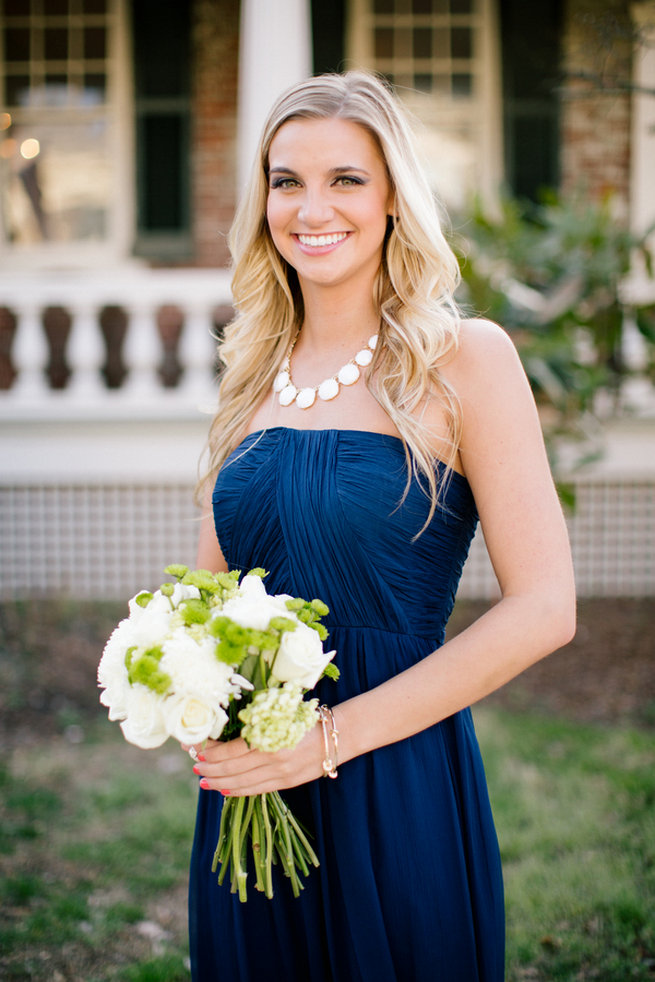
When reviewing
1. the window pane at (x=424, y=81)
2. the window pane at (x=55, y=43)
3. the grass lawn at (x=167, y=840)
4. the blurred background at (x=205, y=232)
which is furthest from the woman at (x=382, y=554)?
the window pane at (x=55, y=43)

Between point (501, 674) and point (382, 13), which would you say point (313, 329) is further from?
point (382, 13)

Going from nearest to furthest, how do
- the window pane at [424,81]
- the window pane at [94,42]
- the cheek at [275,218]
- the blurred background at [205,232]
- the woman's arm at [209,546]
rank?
the cheek at [275,218] → the woman's arm at [209,546] → the blurred background at [205,232] → the window pane at [94,42] → the window pane at [424,81]

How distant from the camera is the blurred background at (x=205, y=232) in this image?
6.31 m

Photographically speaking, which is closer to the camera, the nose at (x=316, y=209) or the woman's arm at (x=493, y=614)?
the woman's arm at (x=493, y=614)

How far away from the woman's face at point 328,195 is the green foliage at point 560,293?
3.71 m

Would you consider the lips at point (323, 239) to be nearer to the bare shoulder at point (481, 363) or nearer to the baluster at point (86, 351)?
the bare shoulder at point (481, 363)

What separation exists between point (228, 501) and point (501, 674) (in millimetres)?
750

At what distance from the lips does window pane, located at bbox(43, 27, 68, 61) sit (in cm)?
776

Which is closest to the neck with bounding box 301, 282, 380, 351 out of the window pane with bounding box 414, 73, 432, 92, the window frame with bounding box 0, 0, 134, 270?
Answer: the window frame with bounding box 0, 0, 134, 270

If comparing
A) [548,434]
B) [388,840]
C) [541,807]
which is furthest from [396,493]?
[548,434]

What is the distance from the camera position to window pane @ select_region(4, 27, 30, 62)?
870cm

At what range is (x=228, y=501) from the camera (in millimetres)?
2205

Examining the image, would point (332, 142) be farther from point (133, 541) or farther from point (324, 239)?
point (133, 541)

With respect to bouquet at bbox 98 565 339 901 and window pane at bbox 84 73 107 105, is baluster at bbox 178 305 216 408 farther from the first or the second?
bouquet at bbox 98 565 339 901
